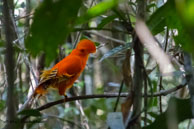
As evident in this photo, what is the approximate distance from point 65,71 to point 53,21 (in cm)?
169

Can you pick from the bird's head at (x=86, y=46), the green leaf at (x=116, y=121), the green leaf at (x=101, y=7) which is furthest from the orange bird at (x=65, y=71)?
the green leaf at (x=101, y=7)

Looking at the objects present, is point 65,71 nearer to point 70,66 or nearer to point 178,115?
point 70,66

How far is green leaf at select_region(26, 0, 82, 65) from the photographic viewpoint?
1.94 ft

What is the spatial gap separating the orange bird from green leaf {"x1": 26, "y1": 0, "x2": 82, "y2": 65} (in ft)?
4.76

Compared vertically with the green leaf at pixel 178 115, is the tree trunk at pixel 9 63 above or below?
above

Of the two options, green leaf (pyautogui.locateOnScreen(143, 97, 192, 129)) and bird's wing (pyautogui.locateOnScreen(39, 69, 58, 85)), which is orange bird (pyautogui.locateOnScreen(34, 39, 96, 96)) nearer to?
bird's wing (pyautogui.locateOnScreen(39, 69, 58, 85))

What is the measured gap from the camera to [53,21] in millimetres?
604

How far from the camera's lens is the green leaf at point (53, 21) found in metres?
0.59

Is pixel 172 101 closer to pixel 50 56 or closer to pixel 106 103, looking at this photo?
pixel 50 56

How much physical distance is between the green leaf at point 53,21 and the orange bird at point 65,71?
57.1 inches

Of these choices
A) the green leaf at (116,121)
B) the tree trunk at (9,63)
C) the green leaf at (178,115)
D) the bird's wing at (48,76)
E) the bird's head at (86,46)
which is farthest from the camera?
the bird's head at (86,46)

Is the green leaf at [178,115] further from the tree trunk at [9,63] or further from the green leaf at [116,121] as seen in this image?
the tree trunk at [9,63]

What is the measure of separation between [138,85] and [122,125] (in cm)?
15

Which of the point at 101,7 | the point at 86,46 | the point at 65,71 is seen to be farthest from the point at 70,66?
the point at 101,7
